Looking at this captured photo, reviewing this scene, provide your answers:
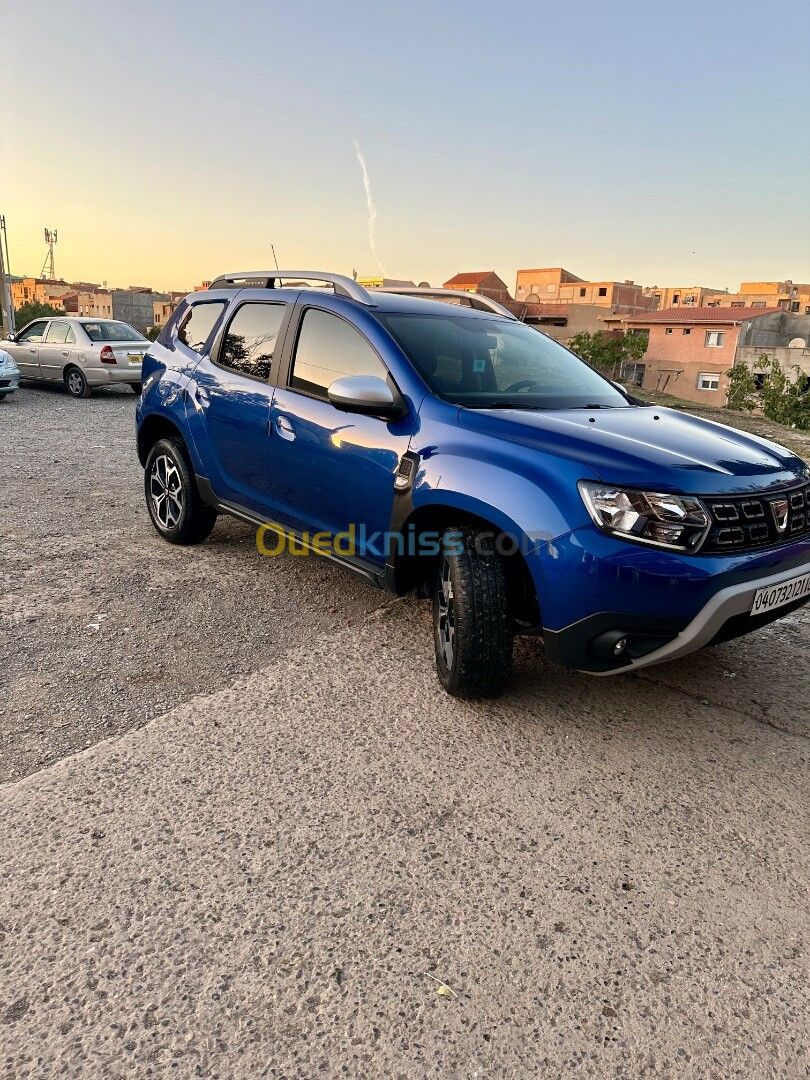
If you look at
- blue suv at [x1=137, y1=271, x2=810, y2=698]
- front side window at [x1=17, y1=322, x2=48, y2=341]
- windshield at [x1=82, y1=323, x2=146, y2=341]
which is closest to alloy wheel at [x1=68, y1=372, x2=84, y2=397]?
windshield at [x1=82, y1=323, x2=146, y2=341]

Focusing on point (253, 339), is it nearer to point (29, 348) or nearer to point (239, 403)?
point (239, 403)

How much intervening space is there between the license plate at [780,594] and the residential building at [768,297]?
9654 centimetres

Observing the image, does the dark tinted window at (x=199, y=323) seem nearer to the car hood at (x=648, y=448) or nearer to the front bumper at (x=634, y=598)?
the car hood at (x=648, y=448)

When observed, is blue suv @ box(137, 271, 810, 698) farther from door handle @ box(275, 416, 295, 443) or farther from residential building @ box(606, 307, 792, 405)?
residential building @ box(606, 307, 792, 405)

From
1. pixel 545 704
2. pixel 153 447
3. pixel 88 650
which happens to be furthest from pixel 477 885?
pixel 153 447

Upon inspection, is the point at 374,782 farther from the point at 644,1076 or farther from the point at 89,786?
the point at 644,1076

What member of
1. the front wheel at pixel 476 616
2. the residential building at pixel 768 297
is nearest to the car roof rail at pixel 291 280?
the front wheel at pixel 476 616

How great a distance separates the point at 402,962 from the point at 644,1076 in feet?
1.94

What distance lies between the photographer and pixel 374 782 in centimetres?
258

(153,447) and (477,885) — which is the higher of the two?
(153,447)

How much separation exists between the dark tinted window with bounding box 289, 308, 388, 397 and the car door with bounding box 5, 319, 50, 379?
498 inches

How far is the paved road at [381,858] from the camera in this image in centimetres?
168

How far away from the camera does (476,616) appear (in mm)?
2857

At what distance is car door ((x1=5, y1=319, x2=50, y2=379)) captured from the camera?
14.4 meters
